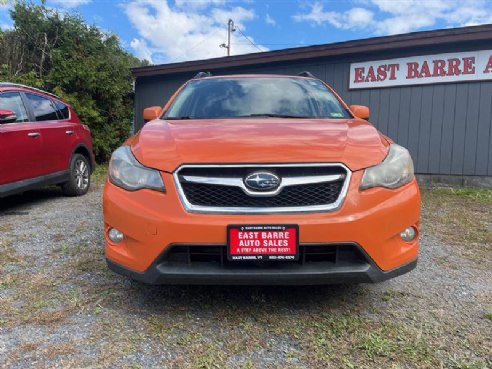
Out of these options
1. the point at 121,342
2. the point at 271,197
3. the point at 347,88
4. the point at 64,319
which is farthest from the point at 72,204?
the point at 347,88

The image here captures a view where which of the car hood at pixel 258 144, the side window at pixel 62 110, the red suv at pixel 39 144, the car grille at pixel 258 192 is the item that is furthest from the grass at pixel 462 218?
the side window at pixel 62 110

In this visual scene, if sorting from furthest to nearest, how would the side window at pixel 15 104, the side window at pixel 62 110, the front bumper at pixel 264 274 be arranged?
the side window at pixel 62 110 → the side window at pixel 15 104 → the front bumper at pixel 264 274

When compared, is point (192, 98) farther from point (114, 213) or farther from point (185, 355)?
point (185, 355)

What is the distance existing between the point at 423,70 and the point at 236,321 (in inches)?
276

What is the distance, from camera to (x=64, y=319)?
7.71ft

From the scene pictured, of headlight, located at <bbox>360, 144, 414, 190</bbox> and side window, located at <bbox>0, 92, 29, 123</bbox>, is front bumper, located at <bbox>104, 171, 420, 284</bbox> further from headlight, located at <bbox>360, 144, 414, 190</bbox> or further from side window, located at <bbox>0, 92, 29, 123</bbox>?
side window, located at <bbox>0, 92, 29, 123</bbox>

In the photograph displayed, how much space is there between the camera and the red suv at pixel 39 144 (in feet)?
15.3

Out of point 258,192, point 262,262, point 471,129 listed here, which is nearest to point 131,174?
point 258,192

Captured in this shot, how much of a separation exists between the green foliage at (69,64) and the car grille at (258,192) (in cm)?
810

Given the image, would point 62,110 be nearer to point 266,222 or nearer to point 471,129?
point 266,222

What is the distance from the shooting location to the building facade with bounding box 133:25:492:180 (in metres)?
7.28

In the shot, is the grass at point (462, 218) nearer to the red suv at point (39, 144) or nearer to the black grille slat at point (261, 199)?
the black grille slat at point (261, 199)

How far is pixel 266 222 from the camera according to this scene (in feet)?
6.74

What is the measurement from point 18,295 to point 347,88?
7496mm
